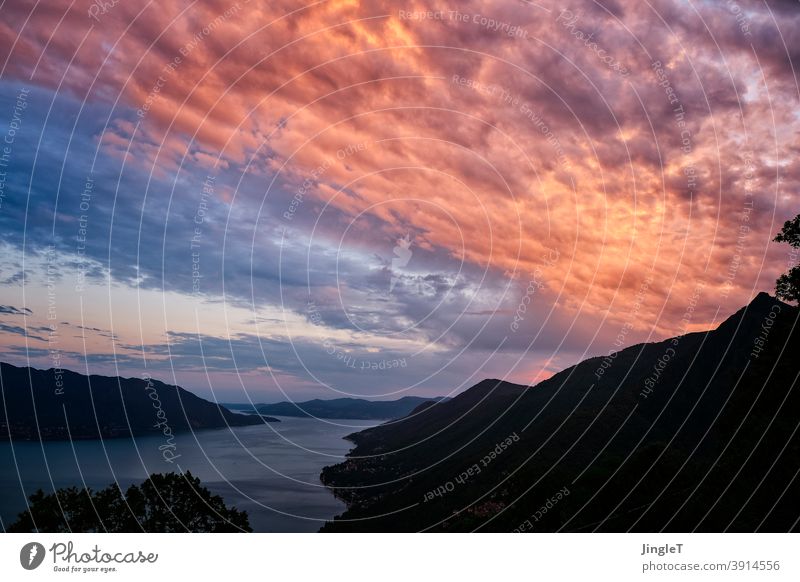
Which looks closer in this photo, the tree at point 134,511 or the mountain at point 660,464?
the mountain at point 660,464

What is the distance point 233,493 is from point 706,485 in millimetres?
169989

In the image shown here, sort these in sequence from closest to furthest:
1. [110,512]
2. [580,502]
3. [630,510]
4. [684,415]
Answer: [110,512], [630,510], [580,502], [684,415]

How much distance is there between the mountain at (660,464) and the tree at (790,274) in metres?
1.98

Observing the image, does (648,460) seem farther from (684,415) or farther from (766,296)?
(766,296)

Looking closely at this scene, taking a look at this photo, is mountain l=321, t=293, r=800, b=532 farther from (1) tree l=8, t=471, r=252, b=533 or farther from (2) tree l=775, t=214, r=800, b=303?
(1) tree l=8, t=471, r=252, b=533

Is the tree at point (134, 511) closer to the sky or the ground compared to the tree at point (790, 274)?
closer to the ground

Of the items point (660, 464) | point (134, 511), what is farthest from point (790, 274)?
point (134, 511)

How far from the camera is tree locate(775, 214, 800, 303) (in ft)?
129

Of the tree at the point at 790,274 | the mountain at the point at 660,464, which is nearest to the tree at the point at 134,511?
the mountain at the point at 660,464

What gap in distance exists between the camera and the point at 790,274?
3991 centimetres

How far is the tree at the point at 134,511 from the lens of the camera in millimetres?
47219

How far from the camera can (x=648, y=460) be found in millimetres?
71688

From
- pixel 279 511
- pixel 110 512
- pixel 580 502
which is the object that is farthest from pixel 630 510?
pixel 279 511

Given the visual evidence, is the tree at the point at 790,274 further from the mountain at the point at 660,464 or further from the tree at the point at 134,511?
the tree at the point at 134,511
